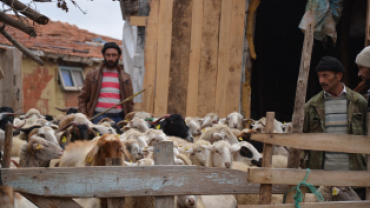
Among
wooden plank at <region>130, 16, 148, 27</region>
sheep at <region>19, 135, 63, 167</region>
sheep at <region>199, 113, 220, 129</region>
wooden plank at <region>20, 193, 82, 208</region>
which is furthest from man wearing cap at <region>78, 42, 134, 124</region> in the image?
wooden plank at <region>20, 193, 82, 208</region>

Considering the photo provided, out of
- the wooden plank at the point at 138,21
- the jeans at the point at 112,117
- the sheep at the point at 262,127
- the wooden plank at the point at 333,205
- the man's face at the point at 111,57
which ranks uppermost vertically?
the wooden plank at the point at 138,21

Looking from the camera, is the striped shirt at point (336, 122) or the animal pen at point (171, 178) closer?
the animal pen at point (171, 178)

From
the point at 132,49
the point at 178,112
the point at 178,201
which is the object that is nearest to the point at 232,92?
the point at 178,112

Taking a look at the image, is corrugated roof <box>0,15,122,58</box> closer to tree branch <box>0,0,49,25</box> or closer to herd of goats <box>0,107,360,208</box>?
herd of goats <box>0,107,360,208</box>

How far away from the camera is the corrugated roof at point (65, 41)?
18.6m

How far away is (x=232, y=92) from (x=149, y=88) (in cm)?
165

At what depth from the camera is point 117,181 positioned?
3.74 m

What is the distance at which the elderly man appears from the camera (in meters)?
5.05

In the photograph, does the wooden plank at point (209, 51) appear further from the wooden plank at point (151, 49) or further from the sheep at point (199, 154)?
the sheep at point (199, 154)

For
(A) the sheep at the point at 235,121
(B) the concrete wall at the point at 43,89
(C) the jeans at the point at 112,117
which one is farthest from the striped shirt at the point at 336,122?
(B) the concrete wall at the point at 43,89

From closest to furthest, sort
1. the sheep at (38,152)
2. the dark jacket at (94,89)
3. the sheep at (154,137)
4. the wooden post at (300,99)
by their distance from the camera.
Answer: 1. the wooden post at (300,99)
2. the sheep at (38,152)
3. the sheep at (154,137)
4. the dark jacket at (94,89)

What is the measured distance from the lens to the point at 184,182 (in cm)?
388

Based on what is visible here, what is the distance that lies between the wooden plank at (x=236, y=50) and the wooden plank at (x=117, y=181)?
208 inches

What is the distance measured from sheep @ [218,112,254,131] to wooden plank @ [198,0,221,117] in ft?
2.21
